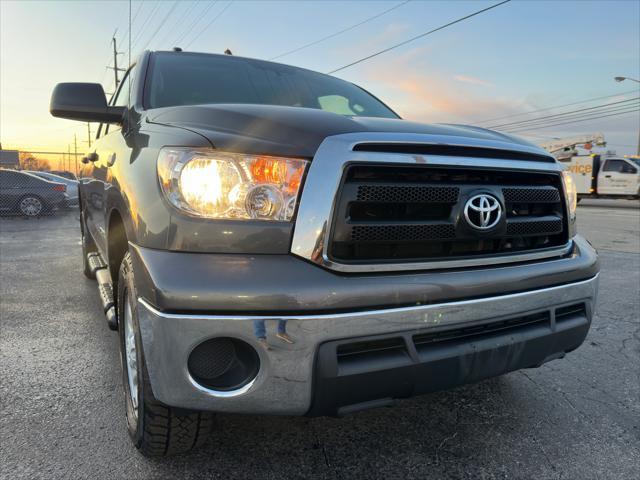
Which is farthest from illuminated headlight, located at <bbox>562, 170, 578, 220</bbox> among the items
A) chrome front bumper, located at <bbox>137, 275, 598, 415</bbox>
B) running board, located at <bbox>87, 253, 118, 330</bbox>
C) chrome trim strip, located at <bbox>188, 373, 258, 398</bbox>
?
running board, located at <bbox>87, 253, 118, 330</bbox>

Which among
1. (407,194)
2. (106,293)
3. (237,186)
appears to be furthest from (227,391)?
(106,293)

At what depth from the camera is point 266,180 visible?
5.29ft

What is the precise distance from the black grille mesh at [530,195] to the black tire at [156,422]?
146 cm

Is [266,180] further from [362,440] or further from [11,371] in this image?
[11,371]

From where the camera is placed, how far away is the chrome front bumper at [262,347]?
1.45 metres

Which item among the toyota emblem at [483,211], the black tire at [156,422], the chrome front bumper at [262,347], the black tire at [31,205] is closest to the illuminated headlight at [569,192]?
the toyota emblem at [483,211]

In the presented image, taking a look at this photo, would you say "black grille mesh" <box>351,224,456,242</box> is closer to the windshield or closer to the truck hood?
the truck hood

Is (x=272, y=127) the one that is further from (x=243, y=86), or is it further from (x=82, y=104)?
(x=82, y=104)

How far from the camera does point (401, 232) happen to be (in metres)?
1.69

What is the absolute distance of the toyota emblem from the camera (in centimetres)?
176

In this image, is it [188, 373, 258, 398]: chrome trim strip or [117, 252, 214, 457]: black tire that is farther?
[117, 252, 214, 457]: black tire

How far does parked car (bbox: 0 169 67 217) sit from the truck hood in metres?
14.2

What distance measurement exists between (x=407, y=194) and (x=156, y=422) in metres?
1.24

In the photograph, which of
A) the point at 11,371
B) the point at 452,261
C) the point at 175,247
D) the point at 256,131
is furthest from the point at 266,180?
the point at 11,371
